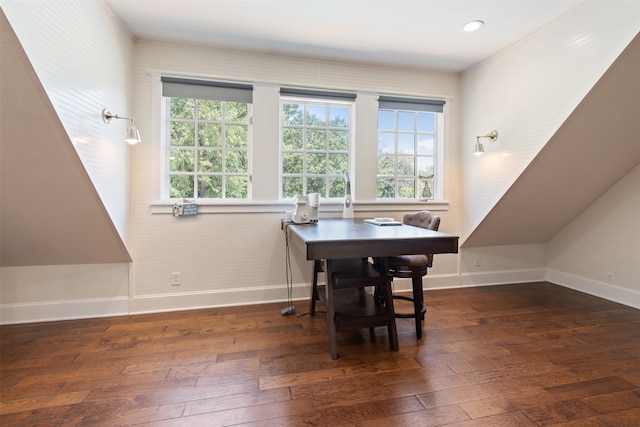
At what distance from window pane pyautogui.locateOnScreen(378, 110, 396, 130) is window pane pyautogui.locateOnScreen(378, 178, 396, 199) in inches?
23.7

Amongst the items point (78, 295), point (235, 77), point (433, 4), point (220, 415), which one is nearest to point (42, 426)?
point (220, 415)

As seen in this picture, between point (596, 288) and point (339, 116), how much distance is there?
3.39 meters

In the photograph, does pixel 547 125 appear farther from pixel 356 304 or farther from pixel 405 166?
pixel 356 304

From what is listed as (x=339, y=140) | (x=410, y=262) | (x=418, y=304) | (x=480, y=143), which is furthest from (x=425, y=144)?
(x=418, y=304)

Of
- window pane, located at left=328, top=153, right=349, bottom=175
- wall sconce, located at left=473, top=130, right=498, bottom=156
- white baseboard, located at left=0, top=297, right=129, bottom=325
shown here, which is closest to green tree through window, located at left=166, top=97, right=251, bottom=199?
window pane, located at left=328, top=153, right=349, bottom=175

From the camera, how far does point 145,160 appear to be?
2.83 metres

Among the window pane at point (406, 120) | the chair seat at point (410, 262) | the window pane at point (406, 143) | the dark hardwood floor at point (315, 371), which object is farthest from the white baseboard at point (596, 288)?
the window pane at point (406, 120)

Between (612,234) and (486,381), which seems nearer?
(486,381)

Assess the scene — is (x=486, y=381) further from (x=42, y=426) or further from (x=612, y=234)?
(x=612, y=234)

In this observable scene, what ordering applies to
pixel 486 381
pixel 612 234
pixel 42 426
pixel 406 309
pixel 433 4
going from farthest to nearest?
pixel 612 234 < pixel 406 309 < pixel 433 4 < pixel 486 381 < pixel 42 426

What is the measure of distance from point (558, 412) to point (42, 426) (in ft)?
8.27

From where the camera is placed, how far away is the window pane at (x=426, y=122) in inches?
142

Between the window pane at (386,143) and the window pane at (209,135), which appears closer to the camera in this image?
the window pane at (209,135)

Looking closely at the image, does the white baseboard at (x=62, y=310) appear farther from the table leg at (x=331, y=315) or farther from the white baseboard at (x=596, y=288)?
the white baseboard at (x=596, y=288)
